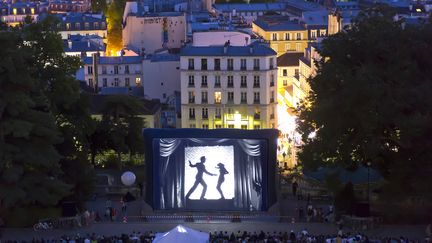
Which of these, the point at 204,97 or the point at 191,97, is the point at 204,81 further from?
the point at 191,97

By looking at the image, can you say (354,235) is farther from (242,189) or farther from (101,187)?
(101,187)

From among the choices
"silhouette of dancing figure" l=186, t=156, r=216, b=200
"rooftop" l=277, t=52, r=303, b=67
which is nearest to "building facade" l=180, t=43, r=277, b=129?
"rooftop" l=277, t=52, r=303, b=67

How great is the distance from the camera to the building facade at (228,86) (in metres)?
73.6

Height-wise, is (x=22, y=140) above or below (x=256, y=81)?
below

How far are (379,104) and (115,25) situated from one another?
318ft

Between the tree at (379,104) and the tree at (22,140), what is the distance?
35.3 ft

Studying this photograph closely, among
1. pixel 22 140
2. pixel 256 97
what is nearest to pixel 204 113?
pixel 256 97

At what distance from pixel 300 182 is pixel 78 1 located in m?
151

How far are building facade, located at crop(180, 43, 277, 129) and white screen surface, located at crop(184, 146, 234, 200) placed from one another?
2627 centimetres

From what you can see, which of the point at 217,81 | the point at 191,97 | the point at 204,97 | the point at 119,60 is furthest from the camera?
the point at 119,60

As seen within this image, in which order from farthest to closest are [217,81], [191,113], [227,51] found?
[191,113], [217,81], [227,51]

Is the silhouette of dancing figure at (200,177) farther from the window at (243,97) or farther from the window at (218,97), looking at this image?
the window at (243,97)

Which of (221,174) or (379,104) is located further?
(221,174)

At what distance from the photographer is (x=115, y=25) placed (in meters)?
136
